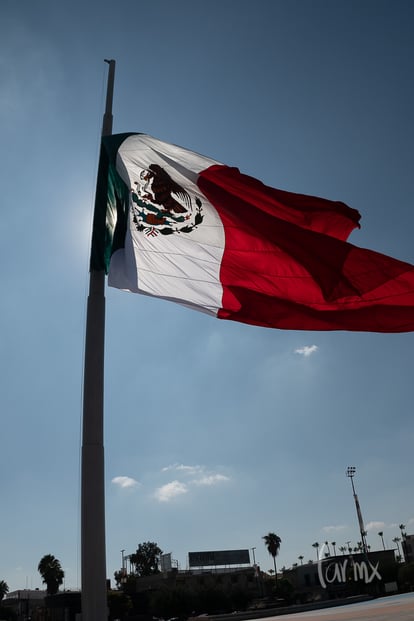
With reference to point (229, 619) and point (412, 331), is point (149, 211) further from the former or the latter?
point (229, 619)

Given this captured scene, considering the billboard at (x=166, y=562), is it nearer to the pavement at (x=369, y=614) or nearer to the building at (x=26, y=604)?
the building at (x=26, y=604)

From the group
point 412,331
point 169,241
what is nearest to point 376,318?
point 412,331

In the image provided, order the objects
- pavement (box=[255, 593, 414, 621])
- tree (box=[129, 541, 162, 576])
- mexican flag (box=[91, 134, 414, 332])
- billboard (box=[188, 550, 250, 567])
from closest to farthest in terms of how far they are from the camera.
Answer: mexican flag (box=[91, 134, 414, 332]) → pavement (box=[255, 593, 414, 621]) → billboard (box=[188, 550, 250, 567]) → tree (box=[129, 541, 162, 576])

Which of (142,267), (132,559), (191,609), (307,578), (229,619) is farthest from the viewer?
(132,559)

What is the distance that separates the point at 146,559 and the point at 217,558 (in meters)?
27.5

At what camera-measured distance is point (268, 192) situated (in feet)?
28.6

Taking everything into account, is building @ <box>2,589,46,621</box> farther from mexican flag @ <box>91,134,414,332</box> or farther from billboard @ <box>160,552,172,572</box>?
mexican flag @ <box>91,134,414,332</box>

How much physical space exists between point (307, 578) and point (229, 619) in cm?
6217

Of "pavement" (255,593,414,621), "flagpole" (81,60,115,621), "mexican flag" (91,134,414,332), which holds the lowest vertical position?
"pavement" (255,593,414,621)

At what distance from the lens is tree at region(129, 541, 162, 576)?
121m

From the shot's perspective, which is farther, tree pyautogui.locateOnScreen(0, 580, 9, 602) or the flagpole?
tree pyautogui.locateOnScreen(0, 580, 9, 602)

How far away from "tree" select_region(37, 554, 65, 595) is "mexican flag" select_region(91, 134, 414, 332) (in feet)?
320

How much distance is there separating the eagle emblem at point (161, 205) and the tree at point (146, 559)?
124830 mm

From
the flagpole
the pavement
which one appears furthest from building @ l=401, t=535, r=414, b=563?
the flagpole
